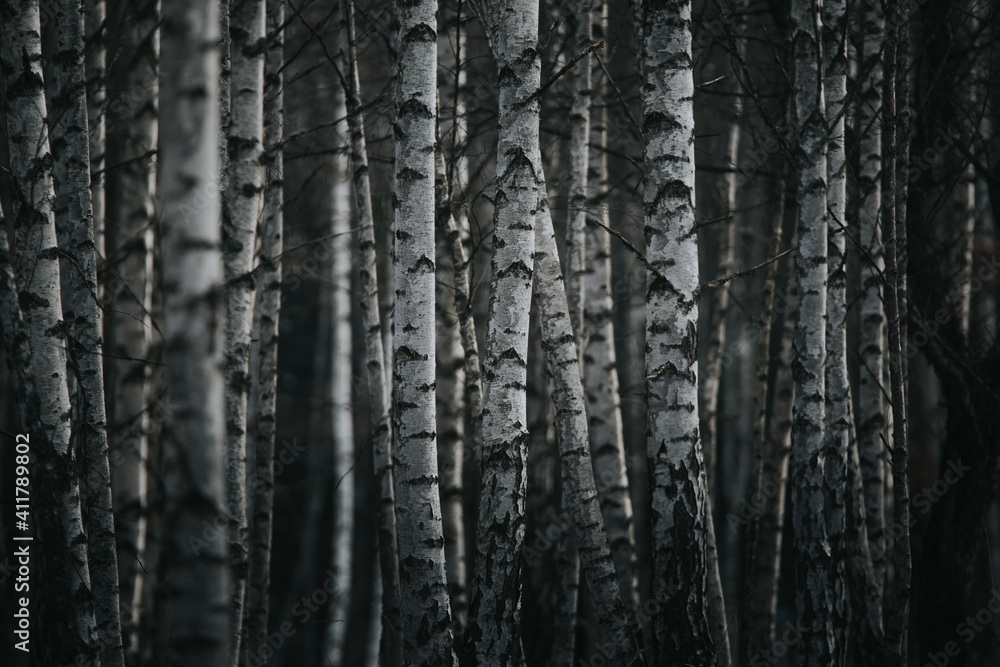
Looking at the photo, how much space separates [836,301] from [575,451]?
211 cm

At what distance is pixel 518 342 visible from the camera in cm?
353

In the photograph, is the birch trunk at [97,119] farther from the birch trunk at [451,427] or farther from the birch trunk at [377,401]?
the birch trunk at [451,427]

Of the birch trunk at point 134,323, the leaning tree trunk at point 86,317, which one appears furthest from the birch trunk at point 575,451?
the birch trunk at point 134,323

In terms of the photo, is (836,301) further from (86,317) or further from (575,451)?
(86,317)

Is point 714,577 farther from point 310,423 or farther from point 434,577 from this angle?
point 310,423

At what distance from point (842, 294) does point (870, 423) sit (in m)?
1.22

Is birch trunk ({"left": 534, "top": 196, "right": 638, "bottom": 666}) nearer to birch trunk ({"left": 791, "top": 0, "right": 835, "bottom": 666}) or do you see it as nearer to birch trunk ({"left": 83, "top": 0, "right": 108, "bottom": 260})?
birch trunk ({"left": 791, "top": 0, "right": 835, "bottom": 666})

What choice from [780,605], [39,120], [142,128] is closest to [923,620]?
[39,120]

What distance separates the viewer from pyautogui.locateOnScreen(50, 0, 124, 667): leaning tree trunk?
368cm

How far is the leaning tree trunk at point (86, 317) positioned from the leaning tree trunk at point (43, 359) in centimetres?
24

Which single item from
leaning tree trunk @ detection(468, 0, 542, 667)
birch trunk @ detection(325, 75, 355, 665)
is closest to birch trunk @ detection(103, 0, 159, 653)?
birch trunk @ detection(325, 75, 355, 665)

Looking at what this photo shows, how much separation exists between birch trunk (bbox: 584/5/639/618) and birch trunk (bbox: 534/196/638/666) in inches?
30.7

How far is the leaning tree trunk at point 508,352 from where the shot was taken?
11.3ft

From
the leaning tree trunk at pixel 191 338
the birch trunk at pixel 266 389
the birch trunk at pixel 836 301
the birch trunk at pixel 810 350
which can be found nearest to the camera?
the leaning tree trunk at pixel 191 338
